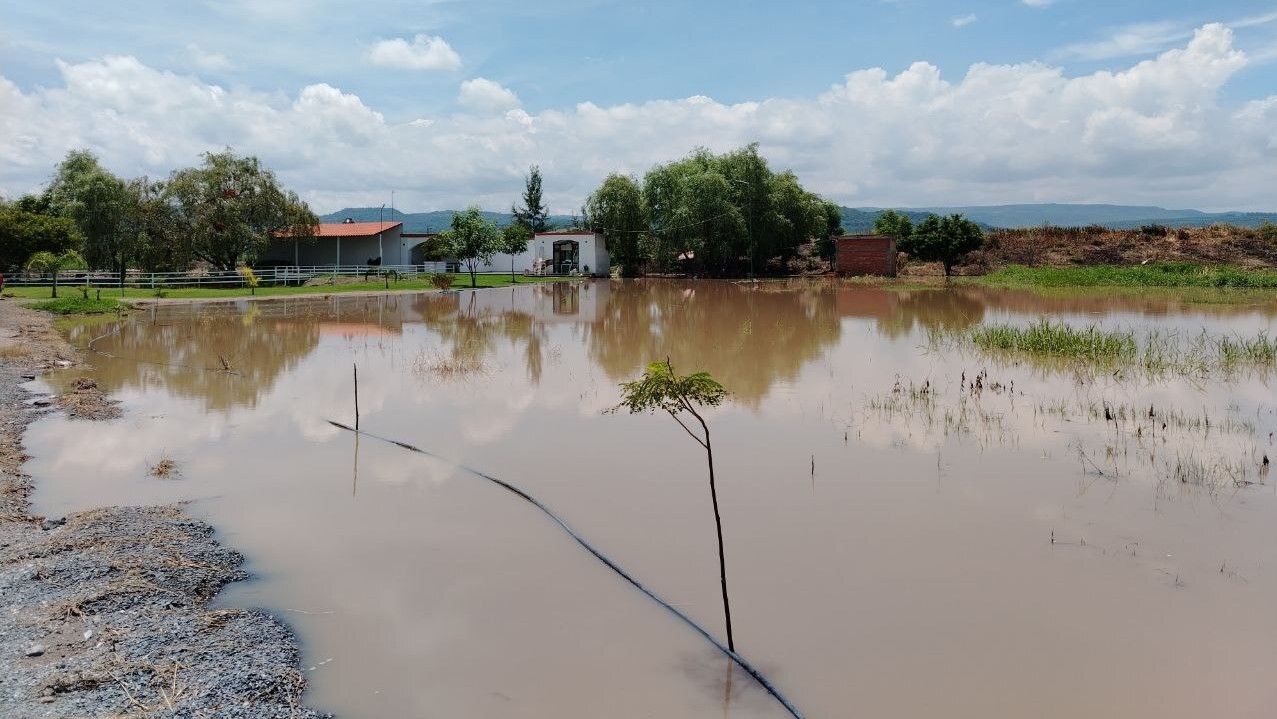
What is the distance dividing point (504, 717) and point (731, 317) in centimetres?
2260

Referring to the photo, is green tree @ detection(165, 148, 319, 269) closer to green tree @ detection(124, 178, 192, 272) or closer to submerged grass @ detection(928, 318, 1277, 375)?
green tree @ detection(124, 178, 192, 272)

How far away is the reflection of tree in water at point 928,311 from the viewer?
938 inches

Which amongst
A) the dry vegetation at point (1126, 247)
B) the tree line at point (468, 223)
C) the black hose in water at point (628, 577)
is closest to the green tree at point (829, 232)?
the tree line at point (468, 223)

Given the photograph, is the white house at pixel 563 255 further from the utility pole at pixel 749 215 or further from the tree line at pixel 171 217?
the tree line at pixel 171 217

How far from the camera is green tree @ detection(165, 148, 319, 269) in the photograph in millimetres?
42188

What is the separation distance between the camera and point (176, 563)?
6.39m

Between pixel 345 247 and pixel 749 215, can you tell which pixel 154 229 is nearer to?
pixel 345 247

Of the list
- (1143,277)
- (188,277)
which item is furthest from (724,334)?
(1143,277)

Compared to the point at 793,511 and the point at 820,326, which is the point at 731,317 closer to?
the point at 820,326

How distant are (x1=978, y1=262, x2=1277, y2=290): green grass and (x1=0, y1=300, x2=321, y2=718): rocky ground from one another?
4338cm

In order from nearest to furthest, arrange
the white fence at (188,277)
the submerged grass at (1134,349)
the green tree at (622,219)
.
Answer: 1. the submerged grass at (1134,349)
2. the white fence at (188,277)
3. the green tree at (622,219)

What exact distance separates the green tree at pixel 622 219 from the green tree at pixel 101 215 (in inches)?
1152

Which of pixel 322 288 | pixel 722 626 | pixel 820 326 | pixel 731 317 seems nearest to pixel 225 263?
pixel 322 288

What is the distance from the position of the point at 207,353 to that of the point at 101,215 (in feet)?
93.9
